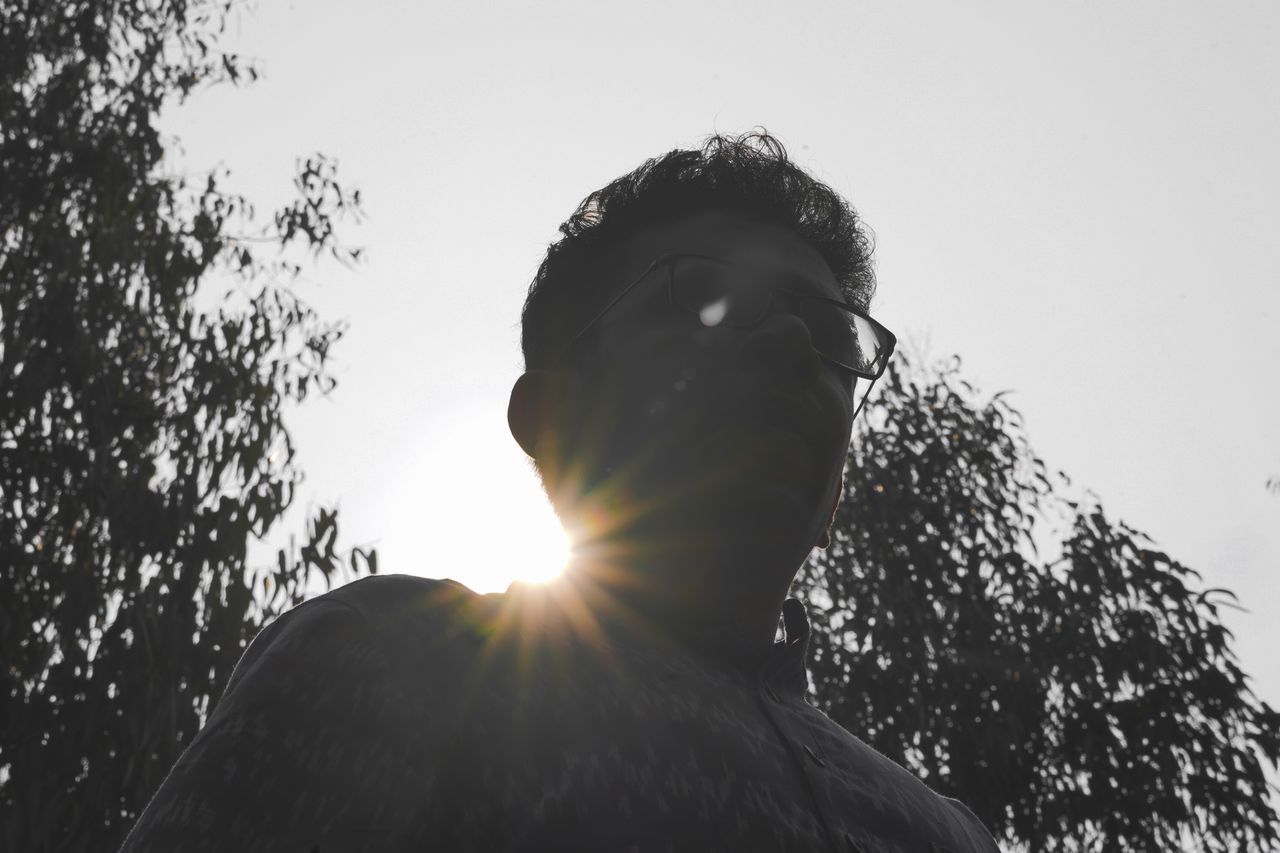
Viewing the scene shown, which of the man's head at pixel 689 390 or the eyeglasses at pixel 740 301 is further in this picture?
the eyeglasses at pixel 740 301

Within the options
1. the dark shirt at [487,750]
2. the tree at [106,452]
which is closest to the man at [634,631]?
the dark shirt at [487,750]

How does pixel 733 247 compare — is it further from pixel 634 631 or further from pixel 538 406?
pixel 634 631

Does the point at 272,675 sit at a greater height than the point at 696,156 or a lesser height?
lesser

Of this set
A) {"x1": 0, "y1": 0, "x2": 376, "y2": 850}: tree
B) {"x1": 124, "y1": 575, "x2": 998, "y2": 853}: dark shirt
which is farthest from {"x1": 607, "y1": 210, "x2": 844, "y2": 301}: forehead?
{"x1": 0, "y1": 0, "x2": 376, "y2": 850}: tree

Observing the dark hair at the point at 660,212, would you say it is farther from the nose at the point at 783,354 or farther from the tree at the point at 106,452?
the tree at the point at 106,452

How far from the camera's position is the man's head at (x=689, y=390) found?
135 cm

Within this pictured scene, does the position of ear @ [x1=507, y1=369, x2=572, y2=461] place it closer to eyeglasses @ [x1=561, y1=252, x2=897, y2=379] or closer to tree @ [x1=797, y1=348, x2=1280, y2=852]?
eyeglasses @ [x1=561, y1=252, x2=897, y2=379]

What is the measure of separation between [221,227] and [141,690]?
3.69m

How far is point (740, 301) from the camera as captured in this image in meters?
1.50

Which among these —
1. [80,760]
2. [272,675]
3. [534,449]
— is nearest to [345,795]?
[272,675]

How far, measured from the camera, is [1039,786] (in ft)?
24.0

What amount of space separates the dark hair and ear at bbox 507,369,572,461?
0.49 feet

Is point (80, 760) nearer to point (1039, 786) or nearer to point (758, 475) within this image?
point (758, 475)

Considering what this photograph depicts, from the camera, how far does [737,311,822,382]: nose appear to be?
141 cm
